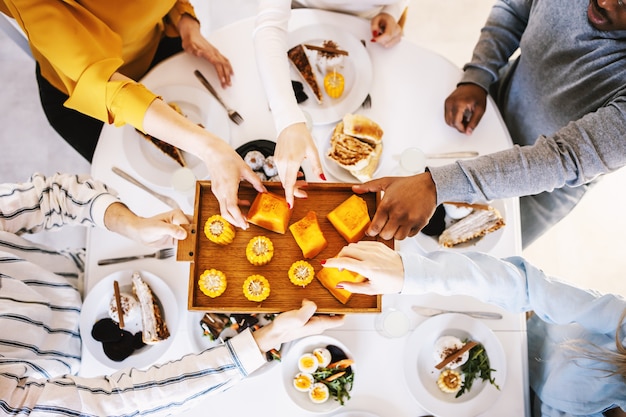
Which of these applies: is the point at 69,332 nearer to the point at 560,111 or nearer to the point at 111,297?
the point at 111,297

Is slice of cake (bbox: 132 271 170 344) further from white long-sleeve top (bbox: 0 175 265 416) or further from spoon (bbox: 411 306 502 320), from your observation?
spoon (bbox: 411 306 502 320)

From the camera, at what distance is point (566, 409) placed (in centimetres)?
152

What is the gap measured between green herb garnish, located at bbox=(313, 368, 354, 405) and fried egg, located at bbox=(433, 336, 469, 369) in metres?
0.31

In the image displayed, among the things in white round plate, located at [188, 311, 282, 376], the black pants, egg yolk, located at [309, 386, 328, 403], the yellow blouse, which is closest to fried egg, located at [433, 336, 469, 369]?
egg yolk, located at [309, 386, 328, 403]

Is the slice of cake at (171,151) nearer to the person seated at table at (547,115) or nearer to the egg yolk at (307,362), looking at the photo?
the person seated at table at (547,115)

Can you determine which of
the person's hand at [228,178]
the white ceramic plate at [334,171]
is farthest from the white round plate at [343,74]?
the person's hand at [228,178]

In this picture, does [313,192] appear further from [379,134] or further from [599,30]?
[599,30]

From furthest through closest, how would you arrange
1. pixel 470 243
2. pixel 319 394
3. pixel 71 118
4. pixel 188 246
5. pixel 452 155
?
pixel 71 118
pixel 452 155
pixel 470 243
pixel 319 394
pixel 188 246

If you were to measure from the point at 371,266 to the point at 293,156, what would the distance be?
1.38 feet

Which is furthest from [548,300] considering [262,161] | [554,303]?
[262,161]

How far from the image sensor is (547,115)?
177 centimetres

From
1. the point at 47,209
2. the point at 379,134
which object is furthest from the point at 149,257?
the point at 379,134

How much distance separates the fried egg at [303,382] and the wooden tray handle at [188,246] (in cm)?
55

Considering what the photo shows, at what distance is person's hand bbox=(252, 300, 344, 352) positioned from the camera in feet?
4.40
